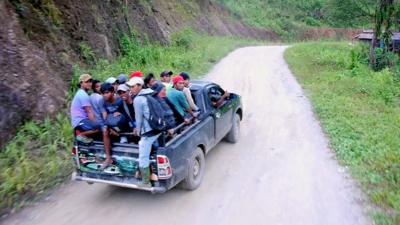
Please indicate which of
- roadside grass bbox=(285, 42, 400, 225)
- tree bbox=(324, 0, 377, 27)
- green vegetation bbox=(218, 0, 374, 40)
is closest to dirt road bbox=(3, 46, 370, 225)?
roadside grass bbox=(285, 42, 400, 225)

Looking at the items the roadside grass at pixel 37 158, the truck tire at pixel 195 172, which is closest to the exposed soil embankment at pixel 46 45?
the roadside grass at pixel 37 158

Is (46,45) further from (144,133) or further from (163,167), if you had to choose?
(163,167)

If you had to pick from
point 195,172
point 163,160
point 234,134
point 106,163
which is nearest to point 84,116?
point 106,163

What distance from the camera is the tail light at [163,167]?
228 inches

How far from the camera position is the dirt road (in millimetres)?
5777

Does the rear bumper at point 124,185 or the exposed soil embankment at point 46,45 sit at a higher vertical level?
the exposed soil embankment at point 46,45

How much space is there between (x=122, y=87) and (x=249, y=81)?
10.3 m

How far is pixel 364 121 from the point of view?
10.1 meters

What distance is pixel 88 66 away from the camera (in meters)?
12.3

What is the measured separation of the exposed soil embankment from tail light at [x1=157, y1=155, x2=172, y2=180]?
11.6 feet

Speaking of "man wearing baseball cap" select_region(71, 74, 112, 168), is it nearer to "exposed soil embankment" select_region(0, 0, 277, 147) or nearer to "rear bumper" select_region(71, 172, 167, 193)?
"rear bumper" select_region(71, 172, 167, 193)

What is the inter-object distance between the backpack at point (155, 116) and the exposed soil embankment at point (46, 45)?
343 cm

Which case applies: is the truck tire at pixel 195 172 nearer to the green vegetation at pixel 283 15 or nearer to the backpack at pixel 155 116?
the backpack at pixel 155 116

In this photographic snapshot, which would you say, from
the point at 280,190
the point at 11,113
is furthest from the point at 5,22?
the point at 280,190
